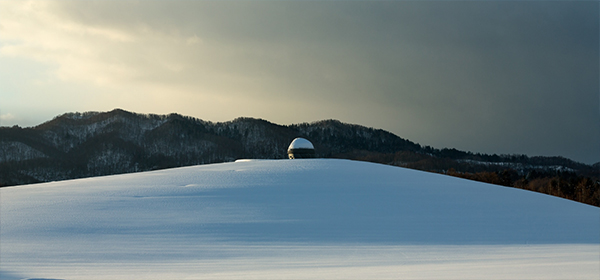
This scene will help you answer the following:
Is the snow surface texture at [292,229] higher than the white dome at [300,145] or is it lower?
lower

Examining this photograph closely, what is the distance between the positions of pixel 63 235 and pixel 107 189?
20.0 ft

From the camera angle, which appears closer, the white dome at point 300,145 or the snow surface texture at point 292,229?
the snow surface texture at point 292,229

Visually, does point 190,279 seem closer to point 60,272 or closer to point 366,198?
point 60,272

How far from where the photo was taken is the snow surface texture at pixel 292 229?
431 inches

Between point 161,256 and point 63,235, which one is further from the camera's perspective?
point 63,235

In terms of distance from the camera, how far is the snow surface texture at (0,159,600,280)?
1095cm

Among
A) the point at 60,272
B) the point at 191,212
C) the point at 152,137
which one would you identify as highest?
the point at 152,137

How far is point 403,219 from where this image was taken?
52.8ft

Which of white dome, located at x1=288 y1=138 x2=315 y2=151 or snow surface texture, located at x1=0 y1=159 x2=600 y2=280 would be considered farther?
white dome, located at x1=288 y1=138 x2=315 y2=151

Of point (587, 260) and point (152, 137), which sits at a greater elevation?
point (152, 137)

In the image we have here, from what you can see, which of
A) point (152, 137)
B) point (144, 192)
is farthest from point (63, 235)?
point (152, 137)

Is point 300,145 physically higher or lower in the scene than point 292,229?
higher

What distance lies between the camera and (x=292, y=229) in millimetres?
14688

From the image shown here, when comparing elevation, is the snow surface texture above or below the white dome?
below
